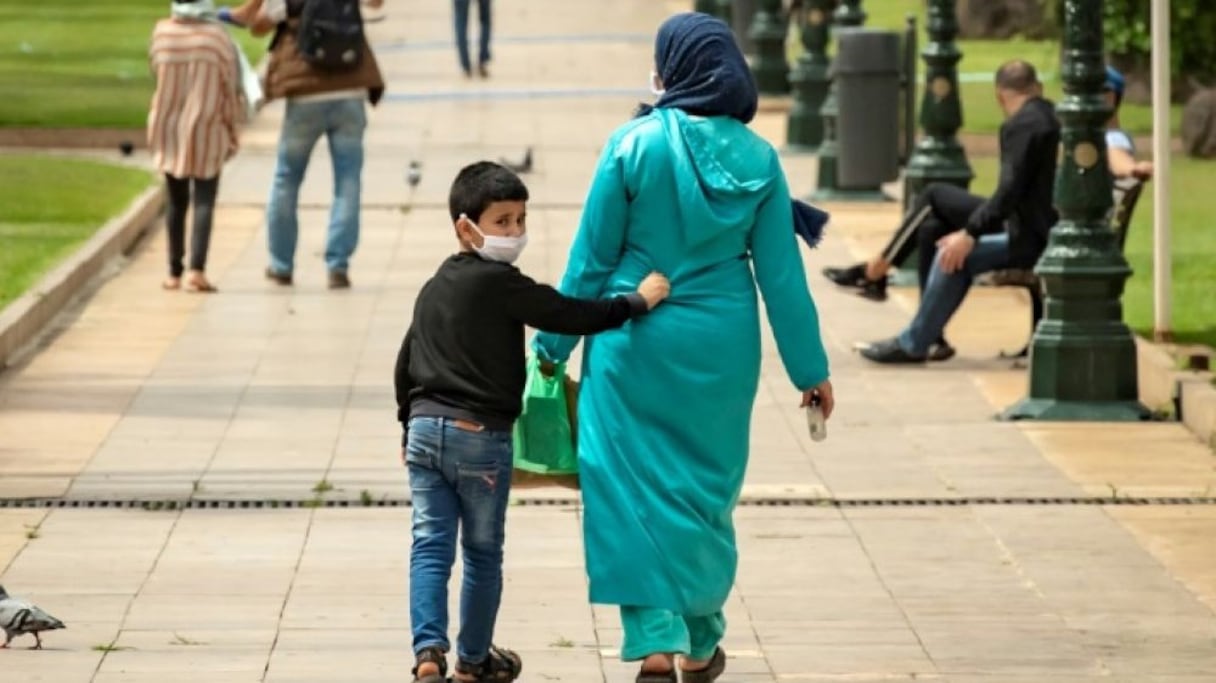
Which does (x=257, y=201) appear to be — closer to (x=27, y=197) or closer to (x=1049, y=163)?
(x=27, y=197)

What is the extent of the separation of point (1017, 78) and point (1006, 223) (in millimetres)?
680

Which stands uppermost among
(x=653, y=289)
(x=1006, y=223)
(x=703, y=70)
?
(x=703, y=70)

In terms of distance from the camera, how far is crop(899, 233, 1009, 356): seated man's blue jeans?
1441cm

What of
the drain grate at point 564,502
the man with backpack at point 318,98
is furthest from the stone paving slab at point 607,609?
the man with backpack at point 318,98

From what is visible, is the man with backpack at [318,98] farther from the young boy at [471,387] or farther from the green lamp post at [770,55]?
the green lamp post at [770,55]

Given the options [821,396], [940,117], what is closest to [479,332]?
[821,396]

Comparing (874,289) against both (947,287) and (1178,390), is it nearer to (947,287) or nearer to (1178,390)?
(947,287)

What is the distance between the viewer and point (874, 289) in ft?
50.3

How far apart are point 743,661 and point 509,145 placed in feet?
56.2

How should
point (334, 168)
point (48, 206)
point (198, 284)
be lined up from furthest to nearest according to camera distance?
point (48, 206) → point (334, 168) → point (198, 284)

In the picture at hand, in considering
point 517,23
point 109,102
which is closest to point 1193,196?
point 109,102

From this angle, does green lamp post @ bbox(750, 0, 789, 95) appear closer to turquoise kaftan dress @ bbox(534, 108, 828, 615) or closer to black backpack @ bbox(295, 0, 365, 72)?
black backpack @ bbox(295, 0, 365, 72)

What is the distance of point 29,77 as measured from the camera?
3122 cm

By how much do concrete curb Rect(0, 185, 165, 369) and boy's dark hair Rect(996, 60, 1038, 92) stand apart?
15.4 ft
